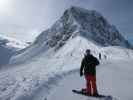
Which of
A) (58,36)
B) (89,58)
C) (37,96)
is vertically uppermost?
(58,36)

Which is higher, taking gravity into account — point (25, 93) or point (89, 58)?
point (89, 58)

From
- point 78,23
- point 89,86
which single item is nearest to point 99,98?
point 89,86

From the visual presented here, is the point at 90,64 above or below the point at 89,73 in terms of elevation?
above

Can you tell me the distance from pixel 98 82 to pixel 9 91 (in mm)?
5308

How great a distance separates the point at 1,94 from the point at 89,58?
574 centimetres

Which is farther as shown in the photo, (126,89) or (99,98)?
(126,89)

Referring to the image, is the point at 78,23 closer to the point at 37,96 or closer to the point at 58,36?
the point at 58,36

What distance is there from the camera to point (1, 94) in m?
13.9

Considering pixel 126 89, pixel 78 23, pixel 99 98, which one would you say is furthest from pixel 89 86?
pixel 78 23

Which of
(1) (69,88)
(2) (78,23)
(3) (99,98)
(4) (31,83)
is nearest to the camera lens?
(3) (99,98)

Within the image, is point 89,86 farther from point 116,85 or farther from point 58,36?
point 58,36

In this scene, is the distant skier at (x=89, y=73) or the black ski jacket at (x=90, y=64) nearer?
the distant skier at (x=89, y=73)

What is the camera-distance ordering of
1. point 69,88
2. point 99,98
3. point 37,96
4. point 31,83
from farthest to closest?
point 31,83 < point 69,88 < point 37,96 < point 99,98

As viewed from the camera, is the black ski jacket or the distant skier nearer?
the distant skier
